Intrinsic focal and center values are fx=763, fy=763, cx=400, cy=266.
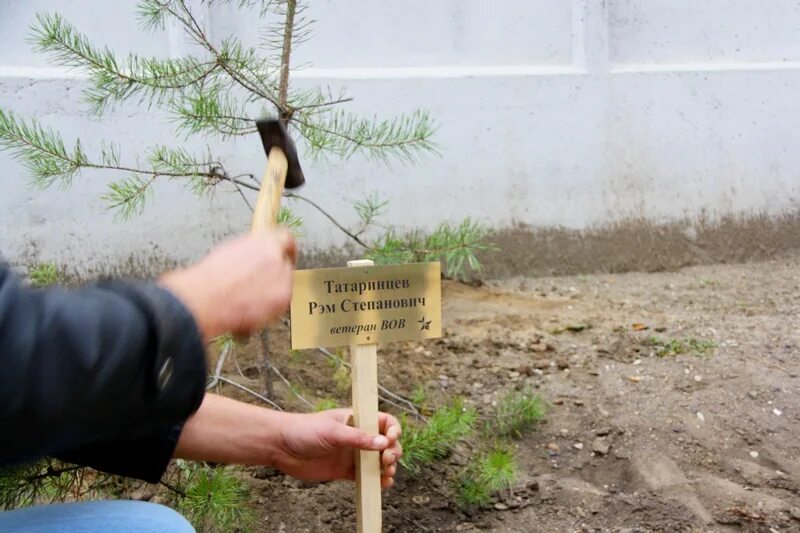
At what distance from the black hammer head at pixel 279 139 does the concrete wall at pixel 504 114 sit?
2.03 m

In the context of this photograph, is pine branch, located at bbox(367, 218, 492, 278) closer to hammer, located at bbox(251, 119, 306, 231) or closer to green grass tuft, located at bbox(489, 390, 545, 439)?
hammer, located at bbox(251, 119, 306, 231)

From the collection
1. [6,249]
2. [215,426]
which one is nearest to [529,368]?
[215,426]

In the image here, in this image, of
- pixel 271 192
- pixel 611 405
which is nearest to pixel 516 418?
pixel 611 405

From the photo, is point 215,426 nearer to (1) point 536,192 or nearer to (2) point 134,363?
(2) point 134,363

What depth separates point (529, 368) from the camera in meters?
2.64

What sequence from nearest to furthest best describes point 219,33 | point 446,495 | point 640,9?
point 446,495, point 219,33, point 640,9

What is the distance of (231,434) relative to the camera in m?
1.35

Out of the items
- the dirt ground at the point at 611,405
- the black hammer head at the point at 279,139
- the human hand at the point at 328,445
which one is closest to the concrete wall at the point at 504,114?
the dirt ground at the point at 611,405

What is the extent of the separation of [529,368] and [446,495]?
79 centimetres

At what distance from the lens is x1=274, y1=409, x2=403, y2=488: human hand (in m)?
1.35

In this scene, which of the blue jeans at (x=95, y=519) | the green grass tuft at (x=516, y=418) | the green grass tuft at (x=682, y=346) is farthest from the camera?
the green grass tuft at (x=682, y=346)

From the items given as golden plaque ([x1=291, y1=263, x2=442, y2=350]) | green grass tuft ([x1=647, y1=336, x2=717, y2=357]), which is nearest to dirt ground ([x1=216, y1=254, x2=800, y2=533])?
green grass tuft ([x1=647, y1=336, x2=717, y2=357])

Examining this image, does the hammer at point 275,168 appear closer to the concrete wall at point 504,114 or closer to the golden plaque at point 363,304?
the golden plaque at point 363,304

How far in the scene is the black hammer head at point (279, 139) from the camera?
142cm
